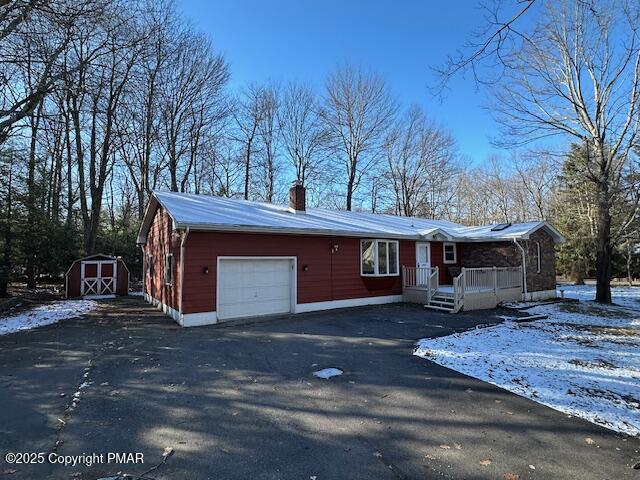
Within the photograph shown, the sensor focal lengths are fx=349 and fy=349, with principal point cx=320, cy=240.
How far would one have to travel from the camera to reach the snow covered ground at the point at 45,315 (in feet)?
31.6

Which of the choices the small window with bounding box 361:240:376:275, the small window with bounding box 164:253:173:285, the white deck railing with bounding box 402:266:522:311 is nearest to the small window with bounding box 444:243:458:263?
the white deck railing with bounding box 402:266:522:311

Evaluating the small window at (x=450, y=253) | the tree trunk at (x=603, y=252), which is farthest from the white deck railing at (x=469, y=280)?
the tree trunk at (x=603, y=252)

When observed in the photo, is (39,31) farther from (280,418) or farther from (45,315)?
(280,418)

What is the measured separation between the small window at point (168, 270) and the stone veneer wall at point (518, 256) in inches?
497

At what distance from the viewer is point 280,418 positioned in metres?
4.12

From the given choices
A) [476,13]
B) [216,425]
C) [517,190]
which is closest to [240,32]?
[476,13]

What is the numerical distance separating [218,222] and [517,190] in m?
30.8

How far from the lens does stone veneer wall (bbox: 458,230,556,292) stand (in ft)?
48.9

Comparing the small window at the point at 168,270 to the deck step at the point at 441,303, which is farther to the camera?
the deck step at the point at 441,303

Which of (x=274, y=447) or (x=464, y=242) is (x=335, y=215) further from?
(x=274, y=447)

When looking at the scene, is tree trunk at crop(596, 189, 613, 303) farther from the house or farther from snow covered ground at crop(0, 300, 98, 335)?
snow covered ground at crop(0, 300, 98, 335)

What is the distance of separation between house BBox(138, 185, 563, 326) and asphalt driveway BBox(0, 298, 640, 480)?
295 cm

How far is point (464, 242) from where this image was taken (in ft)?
53.3

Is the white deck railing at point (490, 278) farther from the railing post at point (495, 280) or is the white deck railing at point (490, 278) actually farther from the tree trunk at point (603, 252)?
the tree trunk at point (603, 252)
